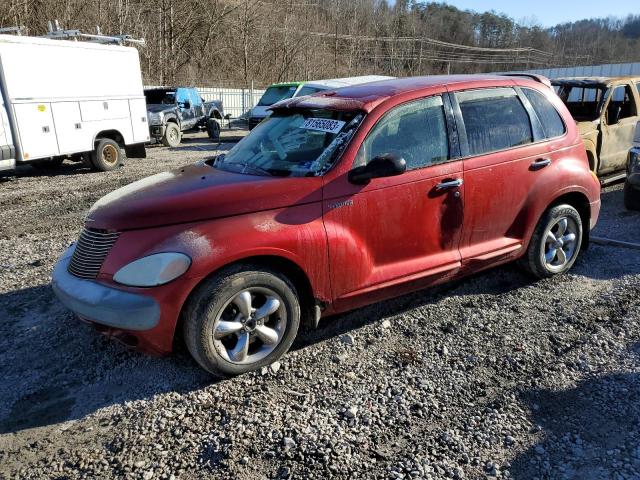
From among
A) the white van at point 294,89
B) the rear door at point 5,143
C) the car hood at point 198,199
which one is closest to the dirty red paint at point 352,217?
the car hood at point 198,199

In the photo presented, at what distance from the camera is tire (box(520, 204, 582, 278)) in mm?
4695

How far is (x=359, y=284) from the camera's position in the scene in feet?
12.1

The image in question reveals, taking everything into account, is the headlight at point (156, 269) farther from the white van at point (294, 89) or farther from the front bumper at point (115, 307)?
the white van at point (294, 89)

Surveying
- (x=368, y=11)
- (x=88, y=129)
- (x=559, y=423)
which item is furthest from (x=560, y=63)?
(x=559, y=423)

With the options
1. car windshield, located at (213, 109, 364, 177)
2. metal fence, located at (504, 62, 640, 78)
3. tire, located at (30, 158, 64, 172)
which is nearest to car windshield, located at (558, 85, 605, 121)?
car windshield, located at (213, 109, 364, 177)

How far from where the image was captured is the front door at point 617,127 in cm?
842

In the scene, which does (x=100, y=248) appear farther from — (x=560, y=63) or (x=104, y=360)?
(x=560, y=63)

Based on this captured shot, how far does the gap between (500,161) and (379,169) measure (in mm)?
1339

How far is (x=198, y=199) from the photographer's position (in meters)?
3.32

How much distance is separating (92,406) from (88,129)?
1000cm

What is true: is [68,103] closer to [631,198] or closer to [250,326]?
[250,326]

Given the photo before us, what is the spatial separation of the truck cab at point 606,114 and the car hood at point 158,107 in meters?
12.1

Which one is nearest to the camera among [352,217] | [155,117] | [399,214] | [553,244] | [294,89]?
[352,217]

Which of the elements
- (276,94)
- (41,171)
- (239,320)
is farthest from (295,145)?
(276,94)
